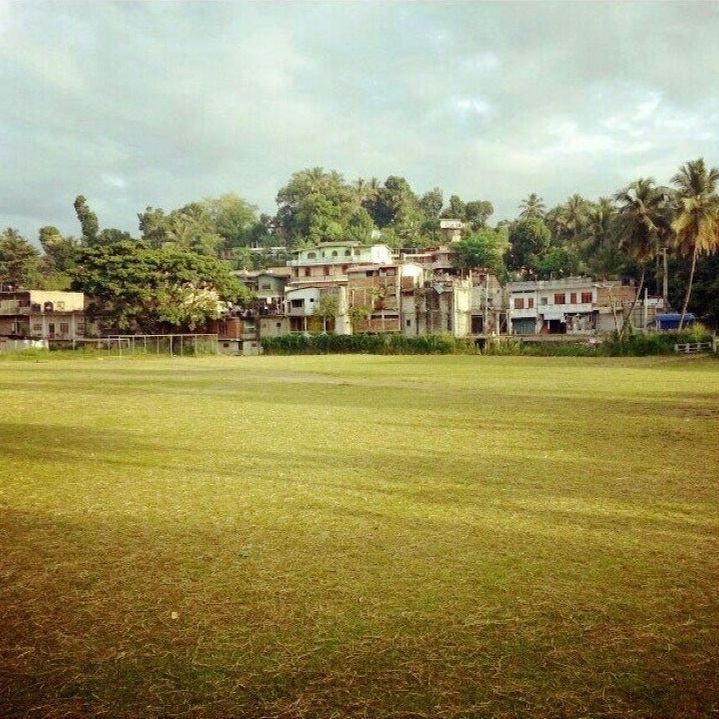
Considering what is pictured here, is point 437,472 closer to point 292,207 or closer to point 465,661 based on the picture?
point 465,661

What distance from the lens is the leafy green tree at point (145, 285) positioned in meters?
55.9

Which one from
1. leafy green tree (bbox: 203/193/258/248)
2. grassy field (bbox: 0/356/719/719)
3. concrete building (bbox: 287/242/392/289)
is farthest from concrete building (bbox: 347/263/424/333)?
grassy field (bbox: 0/356/719/719)

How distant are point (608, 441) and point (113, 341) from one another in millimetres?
49834

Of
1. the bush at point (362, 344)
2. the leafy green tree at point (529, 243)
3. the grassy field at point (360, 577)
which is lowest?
the grassy field at point (360, 577)

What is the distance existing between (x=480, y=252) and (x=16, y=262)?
5460cm

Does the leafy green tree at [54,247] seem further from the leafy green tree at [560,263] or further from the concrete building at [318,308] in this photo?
the leafy green tree at [560,263]

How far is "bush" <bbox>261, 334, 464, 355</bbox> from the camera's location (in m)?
53.2

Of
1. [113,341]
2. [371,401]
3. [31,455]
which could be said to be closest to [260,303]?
[113,341]

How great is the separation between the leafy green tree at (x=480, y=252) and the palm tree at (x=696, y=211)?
23.2m

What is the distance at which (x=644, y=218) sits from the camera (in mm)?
51656

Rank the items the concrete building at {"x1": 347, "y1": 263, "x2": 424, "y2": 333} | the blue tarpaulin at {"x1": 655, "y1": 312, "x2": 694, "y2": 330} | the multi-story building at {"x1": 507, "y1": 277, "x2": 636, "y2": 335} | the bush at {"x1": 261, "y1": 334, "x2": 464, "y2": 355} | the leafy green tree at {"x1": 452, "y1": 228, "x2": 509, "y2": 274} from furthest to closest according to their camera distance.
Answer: the leafy green tree at {"x1": 452, "y1": 228, "x2": 509, "y2": 274} < the concrete building at {"x1": 347, "y1": 263, "x2": 424, "y2": 333} < the multi-story building at {"x1": 507, "y1": 277, "x2": 636, "y2": 335} < the blue tarpaulin at {"x1": 655, "y1": 312, "x2": 694, "y2": 330} < the bush at {"x1": 261, "y1": 334, "x2": 464, "y2": 355}

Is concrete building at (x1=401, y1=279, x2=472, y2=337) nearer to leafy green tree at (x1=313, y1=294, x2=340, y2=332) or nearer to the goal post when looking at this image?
leafy green tree at (x1=313, y1=294, x2=340, y2=332)

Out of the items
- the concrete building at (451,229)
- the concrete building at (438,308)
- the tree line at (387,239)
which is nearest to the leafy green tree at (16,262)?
the tree line at (387,239)

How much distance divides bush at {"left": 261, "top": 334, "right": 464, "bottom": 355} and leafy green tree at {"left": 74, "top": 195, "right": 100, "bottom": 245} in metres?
38.6
